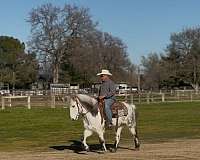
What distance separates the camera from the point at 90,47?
284ft

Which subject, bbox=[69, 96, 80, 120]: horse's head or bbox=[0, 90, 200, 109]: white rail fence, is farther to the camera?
bbox=[0, 90, 200, 109]: white rail fence

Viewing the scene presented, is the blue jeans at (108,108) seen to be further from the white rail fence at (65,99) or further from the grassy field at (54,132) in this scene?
the white rail fence at (65,99)

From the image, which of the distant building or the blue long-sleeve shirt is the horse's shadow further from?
the distant building

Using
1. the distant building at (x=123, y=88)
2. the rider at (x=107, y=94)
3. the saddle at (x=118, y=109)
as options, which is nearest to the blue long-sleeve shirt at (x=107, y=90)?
the rider at (x=107, y=94)

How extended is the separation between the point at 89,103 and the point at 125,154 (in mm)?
1759

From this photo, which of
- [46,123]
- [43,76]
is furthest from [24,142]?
[43,76]

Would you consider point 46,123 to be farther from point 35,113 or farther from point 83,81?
point 83,81

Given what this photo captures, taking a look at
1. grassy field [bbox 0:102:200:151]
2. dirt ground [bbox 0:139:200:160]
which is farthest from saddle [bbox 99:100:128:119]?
grassy field [bbox 0:102:200:151]

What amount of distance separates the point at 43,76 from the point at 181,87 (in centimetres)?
2837

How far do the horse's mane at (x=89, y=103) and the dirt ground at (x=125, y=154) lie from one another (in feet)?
4.06

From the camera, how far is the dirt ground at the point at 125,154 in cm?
1423

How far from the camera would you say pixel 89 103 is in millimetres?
15398

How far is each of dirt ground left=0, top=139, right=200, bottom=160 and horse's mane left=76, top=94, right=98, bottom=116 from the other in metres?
1.24

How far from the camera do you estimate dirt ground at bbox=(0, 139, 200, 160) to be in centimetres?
1423
